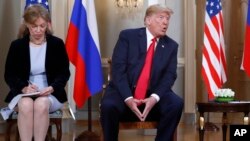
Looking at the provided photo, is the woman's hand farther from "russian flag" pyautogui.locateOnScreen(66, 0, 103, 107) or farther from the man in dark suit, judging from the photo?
"russian flag" pyautogui.locateOnScreen(66, 0, 103, 107)

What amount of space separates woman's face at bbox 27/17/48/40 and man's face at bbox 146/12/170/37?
826 millimetres

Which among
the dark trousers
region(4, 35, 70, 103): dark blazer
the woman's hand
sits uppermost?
region(4, 35, 70, 103): dark blazer

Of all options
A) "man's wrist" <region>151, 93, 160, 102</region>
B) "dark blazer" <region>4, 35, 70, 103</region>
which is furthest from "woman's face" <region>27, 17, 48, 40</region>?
"man's wrist" <region>151, 93, 160, 102</region>

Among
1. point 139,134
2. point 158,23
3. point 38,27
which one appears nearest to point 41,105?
point 38,27

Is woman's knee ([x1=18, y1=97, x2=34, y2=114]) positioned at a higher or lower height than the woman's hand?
lower

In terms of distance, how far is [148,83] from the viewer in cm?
341

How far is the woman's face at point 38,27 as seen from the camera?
3.45 m

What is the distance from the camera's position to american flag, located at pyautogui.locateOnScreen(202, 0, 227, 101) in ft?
18.0

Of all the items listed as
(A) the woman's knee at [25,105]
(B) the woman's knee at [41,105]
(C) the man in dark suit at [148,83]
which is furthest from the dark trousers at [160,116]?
(A) the woman's knee at [25,105]

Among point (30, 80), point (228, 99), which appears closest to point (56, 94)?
point (30, 80)

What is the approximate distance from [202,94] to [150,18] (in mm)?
4429

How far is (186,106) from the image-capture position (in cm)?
687

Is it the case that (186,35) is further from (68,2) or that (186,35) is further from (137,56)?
(137,56)

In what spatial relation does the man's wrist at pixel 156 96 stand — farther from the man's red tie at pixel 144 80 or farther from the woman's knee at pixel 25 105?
the woman's knee at pixel 25 105
